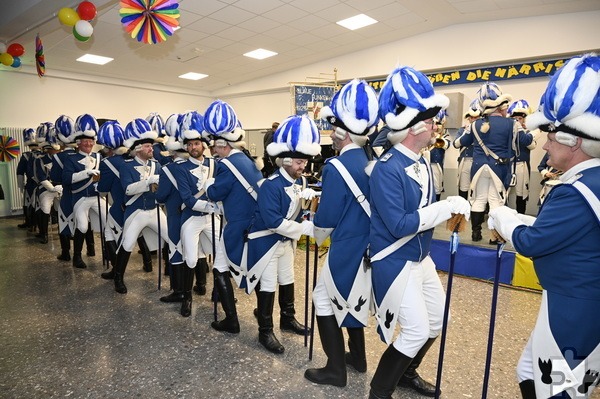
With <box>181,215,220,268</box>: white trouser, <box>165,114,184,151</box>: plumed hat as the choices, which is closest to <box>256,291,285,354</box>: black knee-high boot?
<box>181,215,220,268</box>: white trouser

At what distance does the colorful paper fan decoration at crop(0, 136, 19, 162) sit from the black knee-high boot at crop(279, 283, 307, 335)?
22.2 feet

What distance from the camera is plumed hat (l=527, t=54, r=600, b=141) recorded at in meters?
1.32

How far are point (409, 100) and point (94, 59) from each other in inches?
366

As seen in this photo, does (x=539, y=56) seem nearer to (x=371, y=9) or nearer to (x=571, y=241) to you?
(x=371, y=9)

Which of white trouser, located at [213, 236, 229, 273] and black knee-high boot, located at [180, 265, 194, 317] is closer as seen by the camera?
white trouser, located at [213, 236, 229, 273]

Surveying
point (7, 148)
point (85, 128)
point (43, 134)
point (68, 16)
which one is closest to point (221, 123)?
point (85, 128)

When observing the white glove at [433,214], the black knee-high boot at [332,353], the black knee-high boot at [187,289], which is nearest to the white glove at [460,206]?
the white glove at [433,214]

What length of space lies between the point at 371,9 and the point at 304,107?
8.04ft

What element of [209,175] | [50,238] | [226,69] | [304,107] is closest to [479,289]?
[209,175]

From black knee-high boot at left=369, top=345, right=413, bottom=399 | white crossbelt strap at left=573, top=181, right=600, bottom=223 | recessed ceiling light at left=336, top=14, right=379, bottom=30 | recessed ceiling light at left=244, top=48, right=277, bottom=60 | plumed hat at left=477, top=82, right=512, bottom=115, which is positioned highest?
recessed ceiling light at left=336, top=14, right=379, bottom=30

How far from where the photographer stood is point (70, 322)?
3.29 m

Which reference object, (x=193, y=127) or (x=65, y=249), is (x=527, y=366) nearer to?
(x=193, y=127)

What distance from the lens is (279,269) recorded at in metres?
2.92

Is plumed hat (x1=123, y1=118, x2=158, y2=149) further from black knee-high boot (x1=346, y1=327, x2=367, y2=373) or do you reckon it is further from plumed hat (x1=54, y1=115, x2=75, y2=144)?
black knee-high boot (x1=346, y1=327, x2=367, y2=373)
